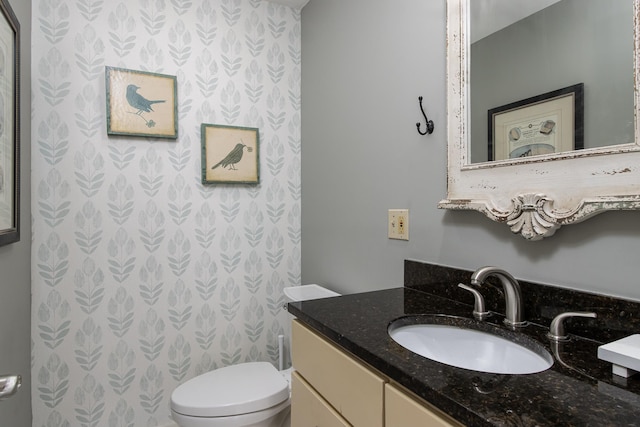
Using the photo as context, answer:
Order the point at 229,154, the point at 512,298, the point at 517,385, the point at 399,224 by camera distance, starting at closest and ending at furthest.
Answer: the point at 517,385, the point at 512,298, the point at 399,224, the point at 229,154

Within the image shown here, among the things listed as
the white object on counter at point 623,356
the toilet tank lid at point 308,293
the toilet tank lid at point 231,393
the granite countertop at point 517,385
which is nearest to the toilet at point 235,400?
the toilet tank lid at point 231,393

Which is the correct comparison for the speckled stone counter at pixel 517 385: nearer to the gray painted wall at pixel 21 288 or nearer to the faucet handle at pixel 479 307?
the faucet handle at pixel 479 307

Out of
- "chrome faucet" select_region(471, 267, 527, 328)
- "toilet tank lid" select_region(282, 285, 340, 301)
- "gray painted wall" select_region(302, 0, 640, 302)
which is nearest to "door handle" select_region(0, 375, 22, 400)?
"chrome faucet" select_region(471, 267, 527, 328)

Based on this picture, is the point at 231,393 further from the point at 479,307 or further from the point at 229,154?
the point at 229,154

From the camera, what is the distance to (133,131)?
1.71m

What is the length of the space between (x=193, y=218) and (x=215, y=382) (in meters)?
0.80

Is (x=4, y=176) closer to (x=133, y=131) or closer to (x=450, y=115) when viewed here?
(x=133, y=131)

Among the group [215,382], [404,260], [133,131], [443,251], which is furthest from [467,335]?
[133,131]

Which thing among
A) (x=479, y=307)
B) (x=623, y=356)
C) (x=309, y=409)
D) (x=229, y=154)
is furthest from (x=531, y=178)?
(x=229, y=154)

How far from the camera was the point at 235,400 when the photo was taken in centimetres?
138

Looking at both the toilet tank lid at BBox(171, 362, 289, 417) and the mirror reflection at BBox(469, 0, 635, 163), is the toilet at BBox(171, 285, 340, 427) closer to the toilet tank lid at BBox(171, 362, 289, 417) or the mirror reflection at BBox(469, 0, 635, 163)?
the toilet tank lid at BBox(171, 362, 289, 417)

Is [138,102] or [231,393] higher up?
[138,102]

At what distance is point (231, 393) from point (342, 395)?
783 millimetres

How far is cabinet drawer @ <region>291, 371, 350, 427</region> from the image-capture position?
0.87 m
